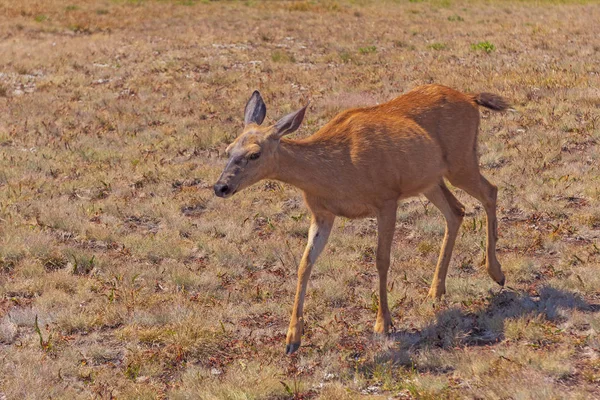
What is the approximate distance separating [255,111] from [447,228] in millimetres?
2565

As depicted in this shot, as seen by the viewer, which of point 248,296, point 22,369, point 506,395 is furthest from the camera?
point 248,296

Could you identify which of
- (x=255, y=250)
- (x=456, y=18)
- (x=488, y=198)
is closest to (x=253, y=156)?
(x=255, y=250)

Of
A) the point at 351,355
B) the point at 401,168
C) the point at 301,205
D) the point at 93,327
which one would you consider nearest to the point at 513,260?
the point at 401,168

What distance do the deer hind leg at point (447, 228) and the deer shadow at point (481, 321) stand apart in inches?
15.6

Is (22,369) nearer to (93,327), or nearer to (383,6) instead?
(93,327)

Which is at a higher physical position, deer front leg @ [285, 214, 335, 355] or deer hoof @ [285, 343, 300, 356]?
deer front leg @ [285, 214, 335, 355]

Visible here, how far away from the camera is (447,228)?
Answer: 29.4 feet

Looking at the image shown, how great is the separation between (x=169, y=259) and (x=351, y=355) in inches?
137

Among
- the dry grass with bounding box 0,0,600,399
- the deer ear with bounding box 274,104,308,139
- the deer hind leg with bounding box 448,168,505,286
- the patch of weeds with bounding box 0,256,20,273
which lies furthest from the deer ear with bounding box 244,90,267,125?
the patch of weeds with bounding box 0,256,20,273

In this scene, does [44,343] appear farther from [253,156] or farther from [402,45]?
[402,45]

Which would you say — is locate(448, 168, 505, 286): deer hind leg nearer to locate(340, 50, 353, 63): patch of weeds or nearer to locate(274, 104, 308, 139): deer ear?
locate(274, 104, 308, 139): deer ear

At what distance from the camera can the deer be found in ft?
25.0

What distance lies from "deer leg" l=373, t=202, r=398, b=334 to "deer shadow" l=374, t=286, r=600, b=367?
16 centimetres

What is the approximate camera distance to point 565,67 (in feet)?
63.8
